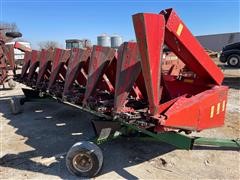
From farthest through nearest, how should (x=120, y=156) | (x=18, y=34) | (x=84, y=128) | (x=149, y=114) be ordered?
(x=18, y=34), (x=84, y=128), (x=120, y=156), (x=149, y=114)

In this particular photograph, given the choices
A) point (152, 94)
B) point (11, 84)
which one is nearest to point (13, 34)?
point (11, 84)

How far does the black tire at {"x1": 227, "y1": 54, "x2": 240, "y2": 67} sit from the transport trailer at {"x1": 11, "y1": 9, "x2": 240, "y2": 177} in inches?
529

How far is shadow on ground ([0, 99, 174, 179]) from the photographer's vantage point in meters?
4.00

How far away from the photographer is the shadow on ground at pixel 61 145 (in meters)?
4.00

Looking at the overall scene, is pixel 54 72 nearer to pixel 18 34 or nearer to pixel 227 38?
pixel 18 34

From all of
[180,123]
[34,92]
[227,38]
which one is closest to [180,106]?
[180,123]

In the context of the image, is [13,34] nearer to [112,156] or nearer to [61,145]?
[61,145]

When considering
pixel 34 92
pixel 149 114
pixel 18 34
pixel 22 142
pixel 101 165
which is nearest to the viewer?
pixel 149 114

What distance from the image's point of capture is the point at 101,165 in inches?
144

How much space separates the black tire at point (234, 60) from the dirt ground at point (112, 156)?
11.5 m

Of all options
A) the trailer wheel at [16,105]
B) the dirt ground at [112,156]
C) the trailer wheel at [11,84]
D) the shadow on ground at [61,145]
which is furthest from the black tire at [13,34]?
the dirt ground at [112,156]

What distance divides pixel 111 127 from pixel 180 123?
37.2 inches

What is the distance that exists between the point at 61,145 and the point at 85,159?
125 centimetres

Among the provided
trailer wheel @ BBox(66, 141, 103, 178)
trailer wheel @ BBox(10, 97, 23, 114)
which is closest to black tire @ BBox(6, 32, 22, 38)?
trailer wheel @ BBox(10, 97, 23, 114)
